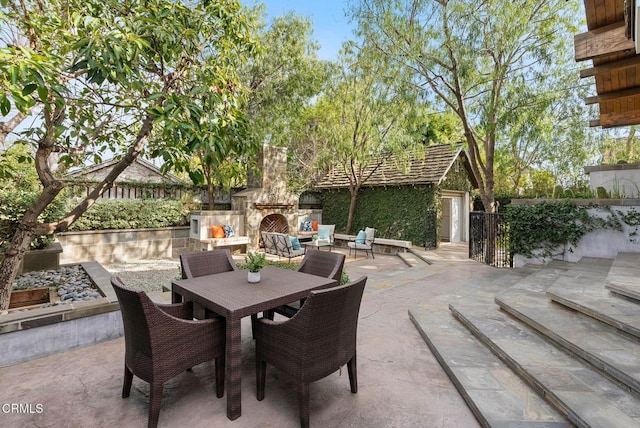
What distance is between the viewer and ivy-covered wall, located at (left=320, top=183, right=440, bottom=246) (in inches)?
445

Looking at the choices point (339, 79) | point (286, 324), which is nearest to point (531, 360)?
point (286, 324)

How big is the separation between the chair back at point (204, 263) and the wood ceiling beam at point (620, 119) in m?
7.70

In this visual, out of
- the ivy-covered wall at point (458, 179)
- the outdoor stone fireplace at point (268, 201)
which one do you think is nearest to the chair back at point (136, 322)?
the outdoor stone fireplace at point (268, 201)

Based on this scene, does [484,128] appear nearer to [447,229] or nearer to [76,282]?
[447,229]

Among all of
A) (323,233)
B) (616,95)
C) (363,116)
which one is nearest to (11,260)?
(323,233)

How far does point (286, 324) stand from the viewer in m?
2.36

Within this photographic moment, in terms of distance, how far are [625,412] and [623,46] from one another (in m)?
3.87

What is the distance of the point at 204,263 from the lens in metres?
3.96

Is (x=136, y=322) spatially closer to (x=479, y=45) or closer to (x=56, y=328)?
(x=56, y=328)

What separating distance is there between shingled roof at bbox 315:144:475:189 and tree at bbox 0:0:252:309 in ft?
27.5

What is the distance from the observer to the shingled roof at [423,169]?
11.2 m

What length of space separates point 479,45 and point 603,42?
14.1 ft

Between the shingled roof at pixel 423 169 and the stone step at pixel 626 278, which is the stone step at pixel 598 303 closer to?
the stone step at pixel 626 278

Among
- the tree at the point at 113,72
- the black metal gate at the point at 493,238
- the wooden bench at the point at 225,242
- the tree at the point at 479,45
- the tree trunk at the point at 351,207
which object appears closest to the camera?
the tree at the point at 113,72
